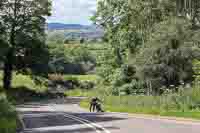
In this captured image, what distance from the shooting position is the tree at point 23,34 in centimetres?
8688

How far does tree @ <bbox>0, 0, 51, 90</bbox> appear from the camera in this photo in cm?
8688

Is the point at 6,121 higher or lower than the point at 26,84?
higher

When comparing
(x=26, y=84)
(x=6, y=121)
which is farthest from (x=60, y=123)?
(x=26, y=84)

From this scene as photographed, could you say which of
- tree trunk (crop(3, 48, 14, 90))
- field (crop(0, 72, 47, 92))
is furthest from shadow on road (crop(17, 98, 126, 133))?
field (crop(0, 72, 47, 92))

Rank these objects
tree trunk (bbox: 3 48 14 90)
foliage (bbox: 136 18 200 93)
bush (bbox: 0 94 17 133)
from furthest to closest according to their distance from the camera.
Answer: tree trunk (bbox: 3 48 14 90) < foliage (bbox: 136 18 200 93) < bush (bbox: 0 94 17 133)

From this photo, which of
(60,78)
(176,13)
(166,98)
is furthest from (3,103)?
(60,78)

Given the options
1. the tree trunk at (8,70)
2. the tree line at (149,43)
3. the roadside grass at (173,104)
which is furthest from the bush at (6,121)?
the tree trunk at (8,70)

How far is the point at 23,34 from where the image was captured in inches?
3428

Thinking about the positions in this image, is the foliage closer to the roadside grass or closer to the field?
the roadside grass

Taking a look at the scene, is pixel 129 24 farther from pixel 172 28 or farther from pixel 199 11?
pixel 172 28

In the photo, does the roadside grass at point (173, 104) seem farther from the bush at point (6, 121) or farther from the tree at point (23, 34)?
the tree at point (23, 34)

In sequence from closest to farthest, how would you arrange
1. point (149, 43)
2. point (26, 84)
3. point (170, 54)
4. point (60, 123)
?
point (60, 123)
point (170, 54)
point (149, 43)
point (26, 84)

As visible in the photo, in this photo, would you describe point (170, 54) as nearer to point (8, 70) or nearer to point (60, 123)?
point (60, 123)

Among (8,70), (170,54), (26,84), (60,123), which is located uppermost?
(170,54)
